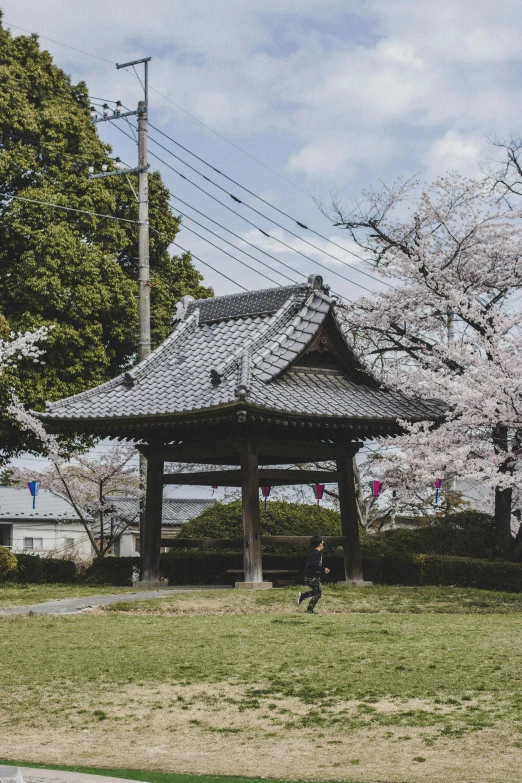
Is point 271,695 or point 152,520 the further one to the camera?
point 152,520

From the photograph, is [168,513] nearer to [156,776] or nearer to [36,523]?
[36,523]

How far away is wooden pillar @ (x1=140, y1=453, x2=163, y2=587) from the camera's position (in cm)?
1917

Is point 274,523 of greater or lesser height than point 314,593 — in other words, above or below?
above

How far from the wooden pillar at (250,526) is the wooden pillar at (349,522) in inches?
75.8

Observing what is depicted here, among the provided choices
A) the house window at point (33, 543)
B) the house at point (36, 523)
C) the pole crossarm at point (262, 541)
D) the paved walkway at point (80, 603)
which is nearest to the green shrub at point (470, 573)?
the pole crossarm at point (262, 541)

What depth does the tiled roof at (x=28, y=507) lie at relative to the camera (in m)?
43.2

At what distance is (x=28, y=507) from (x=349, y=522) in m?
29.0

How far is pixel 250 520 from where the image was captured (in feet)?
57.7

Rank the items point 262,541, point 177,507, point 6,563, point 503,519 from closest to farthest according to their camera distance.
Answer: point 262,541, point 503,519, point 6,563, point 177,507

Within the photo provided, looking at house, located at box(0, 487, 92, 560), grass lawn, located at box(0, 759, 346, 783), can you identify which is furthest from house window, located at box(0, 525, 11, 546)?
grass lawn, located at box(0, 759, 346, 783)

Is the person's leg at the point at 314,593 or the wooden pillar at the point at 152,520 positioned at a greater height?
the wooden pillar at the point at 152,520

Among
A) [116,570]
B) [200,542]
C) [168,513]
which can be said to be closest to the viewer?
[200,542]

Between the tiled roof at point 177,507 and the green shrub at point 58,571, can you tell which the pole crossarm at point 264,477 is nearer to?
the green shrub at point 58,571

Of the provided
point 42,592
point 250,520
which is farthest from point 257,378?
point 42,592
